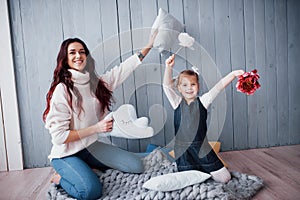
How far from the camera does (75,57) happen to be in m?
1.60

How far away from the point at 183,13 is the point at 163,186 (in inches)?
48.6

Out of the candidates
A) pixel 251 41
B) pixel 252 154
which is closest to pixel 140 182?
pixel 252 154

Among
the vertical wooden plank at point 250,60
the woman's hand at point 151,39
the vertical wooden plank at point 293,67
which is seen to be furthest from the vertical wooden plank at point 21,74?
the vertical wooden plank at point 293,67

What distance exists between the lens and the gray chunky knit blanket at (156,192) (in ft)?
4.57

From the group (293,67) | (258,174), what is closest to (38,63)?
(258,174)

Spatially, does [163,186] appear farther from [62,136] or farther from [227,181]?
[62,136]

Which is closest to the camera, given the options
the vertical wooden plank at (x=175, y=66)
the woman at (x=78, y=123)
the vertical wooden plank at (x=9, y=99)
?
the woman at (x=78, y=123)

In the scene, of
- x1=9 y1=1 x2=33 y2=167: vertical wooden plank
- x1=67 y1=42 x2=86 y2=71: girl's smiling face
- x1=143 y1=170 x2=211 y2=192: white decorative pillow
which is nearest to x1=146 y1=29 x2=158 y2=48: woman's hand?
x1=67 y1=42 x2=86 y2=71: girl's smiling face

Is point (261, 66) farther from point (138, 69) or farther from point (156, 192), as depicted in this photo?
point (156, 192)

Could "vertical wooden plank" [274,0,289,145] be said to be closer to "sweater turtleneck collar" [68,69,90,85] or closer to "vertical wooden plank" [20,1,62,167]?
"sweater turtleneck collar" [68,69,90,85]

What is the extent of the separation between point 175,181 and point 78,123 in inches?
23.2

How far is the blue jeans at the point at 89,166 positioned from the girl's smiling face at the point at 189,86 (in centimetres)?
50

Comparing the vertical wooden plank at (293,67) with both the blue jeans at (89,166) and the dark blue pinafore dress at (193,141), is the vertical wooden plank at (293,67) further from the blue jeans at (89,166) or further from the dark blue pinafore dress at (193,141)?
the blue jeans at (89,166)

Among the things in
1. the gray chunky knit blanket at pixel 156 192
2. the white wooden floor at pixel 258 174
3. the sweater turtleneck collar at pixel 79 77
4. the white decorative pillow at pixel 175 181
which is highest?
the sweater turtleneck collar at pixel 79 77
